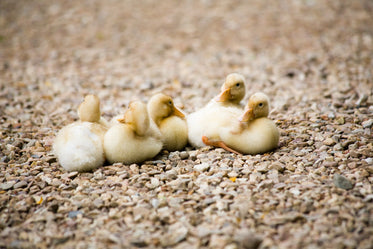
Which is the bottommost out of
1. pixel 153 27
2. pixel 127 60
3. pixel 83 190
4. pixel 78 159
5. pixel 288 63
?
pixel 83 190

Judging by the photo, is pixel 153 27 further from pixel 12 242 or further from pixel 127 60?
pixel 12 242

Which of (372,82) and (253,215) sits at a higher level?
(372,82)

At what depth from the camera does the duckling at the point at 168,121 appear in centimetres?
374

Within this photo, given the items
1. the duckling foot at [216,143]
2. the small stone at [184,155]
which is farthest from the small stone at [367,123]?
the small stone at [184,155]

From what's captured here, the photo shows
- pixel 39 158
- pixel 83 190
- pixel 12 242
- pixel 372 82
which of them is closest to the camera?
pixel 12 242

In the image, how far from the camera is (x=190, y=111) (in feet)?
16.5

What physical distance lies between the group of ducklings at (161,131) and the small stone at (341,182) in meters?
0.73

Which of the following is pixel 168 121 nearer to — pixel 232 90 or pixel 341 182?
pixel 232 90

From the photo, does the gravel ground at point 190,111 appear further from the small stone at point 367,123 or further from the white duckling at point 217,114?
the white duckling at point 217,114

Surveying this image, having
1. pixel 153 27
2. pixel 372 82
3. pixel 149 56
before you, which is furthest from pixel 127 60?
pixel 372 82

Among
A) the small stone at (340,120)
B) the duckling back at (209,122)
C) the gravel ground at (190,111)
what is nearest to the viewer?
the gravel ground at (190,111)

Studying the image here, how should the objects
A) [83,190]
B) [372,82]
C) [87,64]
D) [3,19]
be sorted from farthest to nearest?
[3,19], [87,64], [372,82], [83,190]

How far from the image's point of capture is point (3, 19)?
929 cm

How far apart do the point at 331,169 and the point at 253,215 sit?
1.01m
